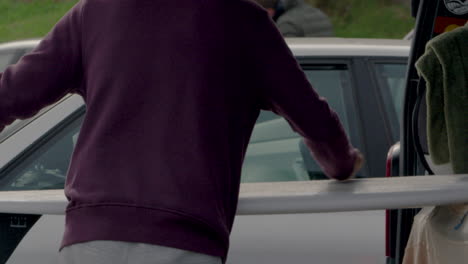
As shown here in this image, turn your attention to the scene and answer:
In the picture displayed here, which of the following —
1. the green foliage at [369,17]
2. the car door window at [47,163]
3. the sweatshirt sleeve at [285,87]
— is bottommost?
the green foliage at [369,17]

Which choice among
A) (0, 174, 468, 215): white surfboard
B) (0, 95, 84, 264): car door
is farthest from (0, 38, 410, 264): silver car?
(0, 174, 468, 215): white surfboard

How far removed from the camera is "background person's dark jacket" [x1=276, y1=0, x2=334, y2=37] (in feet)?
19.1

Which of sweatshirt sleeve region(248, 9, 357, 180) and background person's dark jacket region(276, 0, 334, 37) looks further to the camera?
background person's dark jacket region(276, 0, 334, 37)

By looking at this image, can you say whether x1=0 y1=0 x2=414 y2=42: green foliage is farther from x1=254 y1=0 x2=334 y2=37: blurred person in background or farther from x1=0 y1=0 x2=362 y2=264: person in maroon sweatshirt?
x1=0 y1=0 x2=362 y2=264: person in maroon sweatshirt

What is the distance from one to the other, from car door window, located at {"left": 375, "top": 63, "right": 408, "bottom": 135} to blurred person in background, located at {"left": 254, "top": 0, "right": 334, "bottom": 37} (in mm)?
2028

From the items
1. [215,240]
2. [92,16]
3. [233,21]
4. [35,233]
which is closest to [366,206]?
[215,240]

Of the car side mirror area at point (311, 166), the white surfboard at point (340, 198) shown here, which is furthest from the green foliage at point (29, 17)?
the white surfboard at point (340, 198)

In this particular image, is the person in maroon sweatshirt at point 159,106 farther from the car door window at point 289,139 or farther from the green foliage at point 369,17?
the green foliage at point 369,17

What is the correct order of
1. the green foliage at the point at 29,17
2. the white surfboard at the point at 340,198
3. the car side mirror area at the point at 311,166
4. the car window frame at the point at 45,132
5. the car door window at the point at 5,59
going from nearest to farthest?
the white surfboard at the point at 340,198 < the car window frame at the point at 45,132 < the car side mirror area at the point at 311,166 < the car door window at the point at 5,59 < the green foliage at the point at 29,17

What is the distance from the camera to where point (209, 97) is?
202cm

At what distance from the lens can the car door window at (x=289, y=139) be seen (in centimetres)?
355

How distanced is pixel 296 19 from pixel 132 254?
4068 mm

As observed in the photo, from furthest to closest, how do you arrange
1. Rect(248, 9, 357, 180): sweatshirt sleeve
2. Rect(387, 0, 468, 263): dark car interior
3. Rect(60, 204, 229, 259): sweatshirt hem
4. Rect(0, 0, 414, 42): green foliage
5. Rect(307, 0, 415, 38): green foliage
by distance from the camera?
Rect(307, 0, 415, 38): green foliage, Rect(0, 0, 414, 42): green foliage, Rect(387, 0, 468, 263): dark car interior, Rect(248, 9, 357, 180): sweatshirt sleeve, Rect(60, 204, 229, 259): sweatshirt hem

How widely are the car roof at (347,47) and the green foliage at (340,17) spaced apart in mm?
8452
